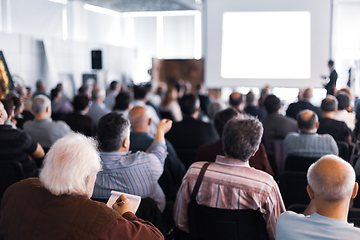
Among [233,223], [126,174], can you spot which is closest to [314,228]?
[233,223]

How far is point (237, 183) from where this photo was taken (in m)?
1.94

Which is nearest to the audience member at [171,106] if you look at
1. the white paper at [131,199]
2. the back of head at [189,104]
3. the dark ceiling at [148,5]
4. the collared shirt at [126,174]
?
the back of head at [189,104]

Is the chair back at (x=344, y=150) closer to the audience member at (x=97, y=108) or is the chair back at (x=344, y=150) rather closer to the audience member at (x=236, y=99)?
the audience member at (x=236, y=99)

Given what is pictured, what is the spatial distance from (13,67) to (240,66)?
549cm

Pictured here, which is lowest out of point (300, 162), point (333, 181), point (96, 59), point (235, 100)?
point (300, 162)

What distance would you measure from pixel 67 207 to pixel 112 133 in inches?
37.9

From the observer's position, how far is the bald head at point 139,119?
10.2 feet

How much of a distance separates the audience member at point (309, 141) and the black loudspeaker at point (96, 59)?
8.60 metres

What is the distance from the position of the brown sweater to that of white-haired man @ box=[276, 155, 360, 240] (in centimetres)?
55

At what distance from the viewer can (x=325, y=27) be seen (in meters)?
7.92

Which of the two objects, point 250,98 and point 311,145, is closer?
point 311,145

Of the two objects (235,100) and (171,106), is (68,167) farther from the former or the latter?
(171,106)

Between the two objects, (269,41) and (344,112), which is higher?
(269,41)

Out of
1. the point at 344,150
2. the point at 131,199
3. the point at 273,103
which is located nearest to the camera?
the point at 131,199
